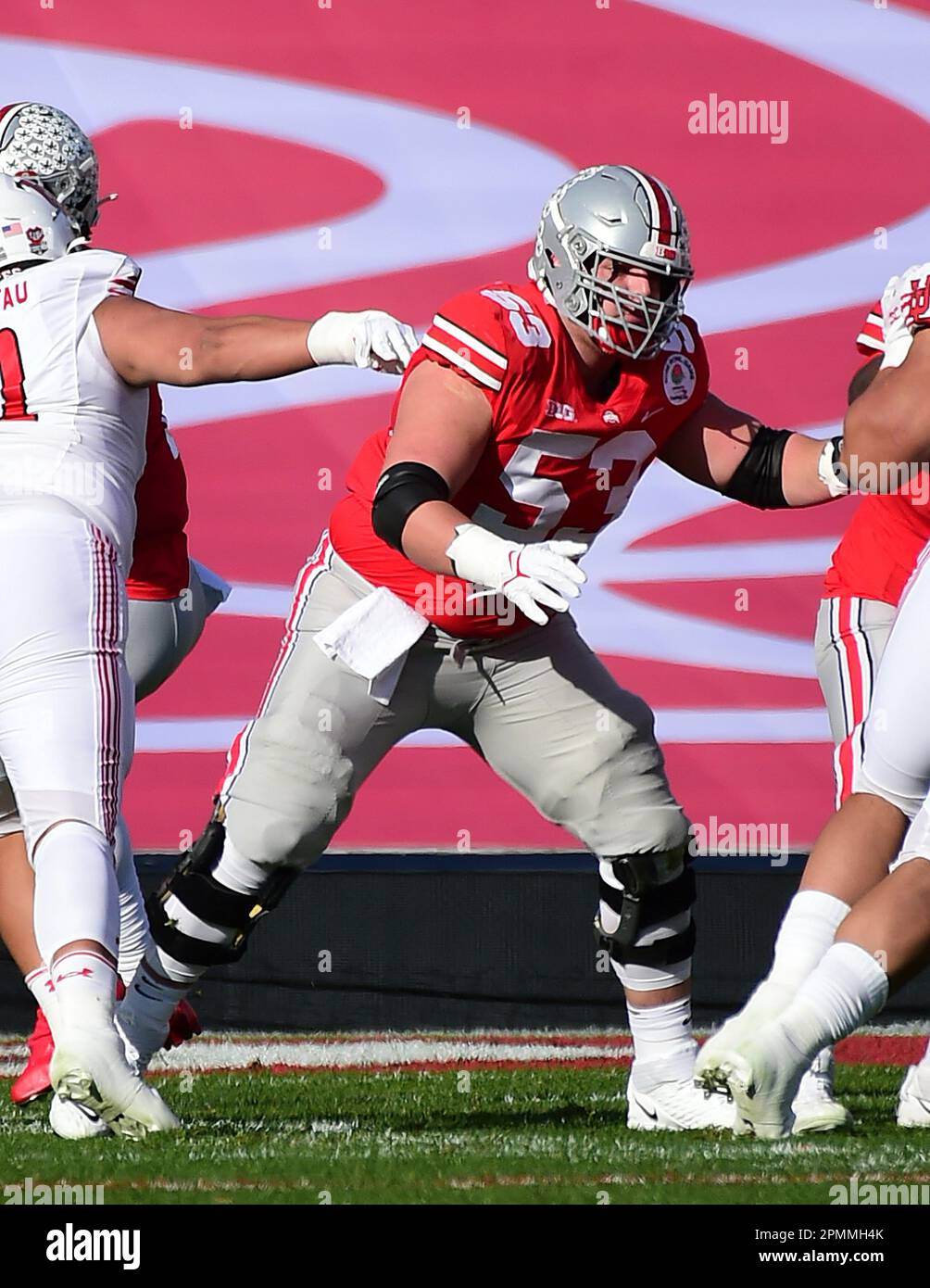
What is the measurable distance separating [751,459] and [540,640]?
466 millimetres

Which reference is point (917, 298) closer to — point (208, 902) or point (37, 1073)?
point (208, 902)

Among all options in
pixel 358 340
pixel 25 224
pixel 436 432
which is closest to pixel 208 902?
pixel 436 432

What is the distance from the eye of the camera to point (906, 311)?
2.99 m

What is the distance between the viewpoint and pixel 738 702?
5.84m

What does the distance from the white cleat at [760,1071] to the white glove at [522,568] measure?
0.66m

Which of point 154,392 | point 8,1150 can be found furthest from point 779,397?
point 8,1150

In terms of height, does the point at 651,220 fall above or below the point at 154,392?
above

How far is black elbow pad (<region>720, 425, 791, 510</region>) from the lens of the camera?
3.48 metres

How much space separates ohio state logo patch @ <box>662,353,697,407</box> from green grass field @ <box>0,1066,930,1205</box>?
1.19 metres

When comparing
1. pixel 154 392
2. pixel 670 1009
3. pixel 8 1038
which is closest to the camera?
pixel 670 1009

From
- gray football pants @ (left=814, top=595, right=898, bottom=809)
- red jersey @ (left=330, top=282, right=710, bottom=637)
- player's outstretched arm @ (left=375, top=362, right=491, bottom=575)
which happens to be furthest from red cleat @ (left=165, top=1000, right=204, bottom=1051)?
gray football pants @ (left=814, top=595, right=898, bottom=809)

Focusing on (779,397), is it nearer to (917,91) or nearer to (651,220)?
(917,91)

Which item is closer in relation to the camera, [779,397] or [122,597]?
[122,597]

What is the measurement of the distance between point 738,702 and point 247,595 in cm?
142
